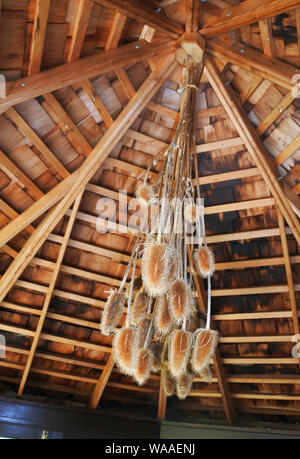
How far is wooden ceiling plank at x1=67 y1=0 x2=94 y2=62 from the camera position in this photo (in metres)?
3.35

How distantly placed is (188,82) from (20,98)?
151 centimetres

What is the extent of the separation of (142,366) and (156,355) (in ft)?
2.10

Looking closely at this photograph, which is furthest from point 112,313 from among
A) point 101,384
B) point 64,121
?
point 101,384

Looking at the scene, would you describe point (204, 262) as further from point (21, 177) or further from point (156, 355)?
point (21, 177)

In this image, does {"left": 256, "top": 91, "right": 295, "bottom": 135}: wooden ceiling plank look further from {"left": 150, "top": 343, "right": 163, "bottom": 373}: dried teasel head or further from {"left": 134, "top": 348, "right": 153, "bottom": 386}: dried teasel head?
{"left": 134, "top": 348, "right": 153, "bottom": 386}: dried teasel head

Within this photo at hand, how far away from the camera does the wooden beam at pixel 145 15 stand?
10.8ft

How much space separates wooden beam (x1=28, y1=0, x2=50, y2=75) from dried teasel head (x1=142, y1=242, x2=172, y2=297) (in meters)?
1.90

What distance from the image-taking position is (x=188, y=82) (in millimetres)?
3830

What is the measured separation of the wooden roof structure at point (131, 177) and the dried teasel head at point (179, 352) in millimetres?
2233

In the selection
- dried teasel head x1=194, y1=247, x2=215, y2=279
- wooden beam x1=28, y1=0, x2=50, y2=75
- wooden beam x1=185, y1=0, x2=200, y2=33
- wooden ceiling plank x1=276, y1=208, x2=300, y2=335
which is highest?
wooden beam x1=185, y1=0, x2=200, y2=33

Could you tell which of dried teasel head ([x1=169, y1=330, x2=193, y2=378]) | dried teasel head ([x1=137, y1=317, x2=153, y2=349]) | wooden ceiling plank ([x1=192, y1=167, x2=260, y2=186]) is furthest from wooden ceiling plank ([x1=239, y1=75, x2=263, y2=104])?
dried teasel head ([x1=169, y1=330, x2=193, y2=378])
